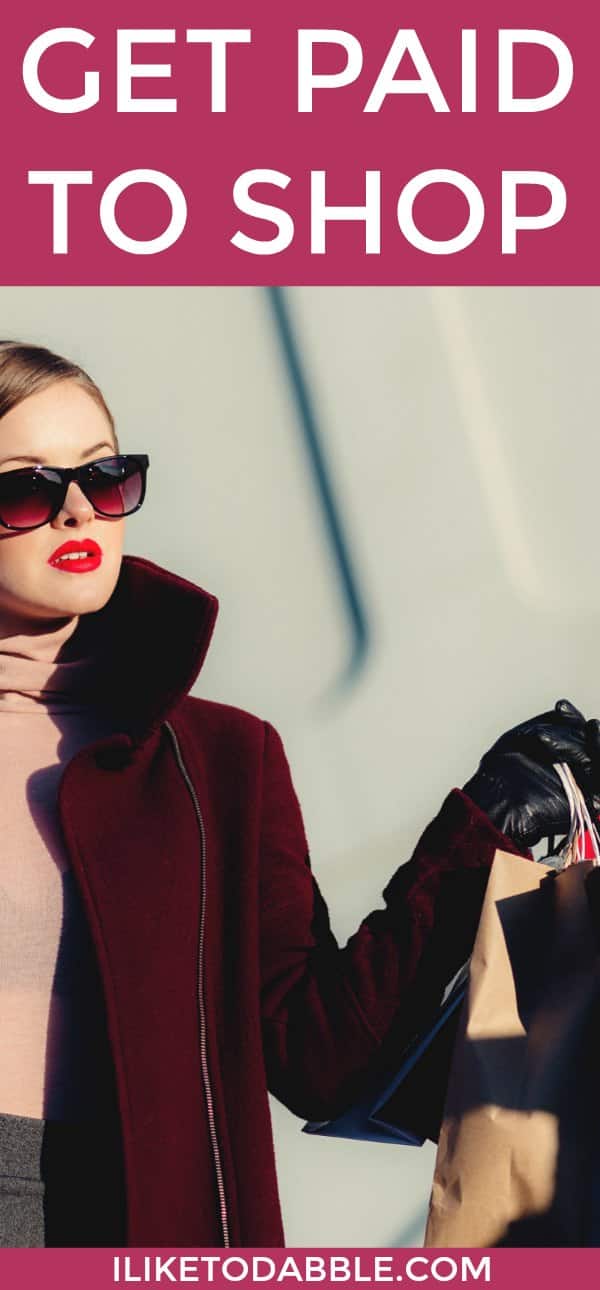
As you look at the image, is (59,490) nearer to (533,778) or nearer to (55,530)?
(55,530)

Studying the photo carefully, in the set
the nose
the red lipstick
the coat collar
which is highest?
the nose

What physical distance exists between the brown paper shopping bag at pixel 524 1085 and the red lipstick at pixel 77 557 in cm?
48

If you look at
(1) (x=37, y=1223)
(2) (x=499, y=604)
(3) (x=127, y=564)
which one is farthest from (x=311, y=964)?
(2) (x=499, y=604)

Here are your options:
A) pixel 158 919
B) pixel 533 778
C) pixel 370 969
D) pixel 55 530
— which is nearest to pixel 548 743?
pixel 533 778

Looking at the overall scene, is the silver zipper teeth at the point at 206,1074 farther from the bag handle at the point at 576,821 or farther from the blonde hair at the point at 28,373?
the blonde hair at the point at 28,373

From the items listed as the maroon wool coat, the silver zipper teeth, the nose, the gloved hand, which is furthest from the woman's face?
the gloved hand

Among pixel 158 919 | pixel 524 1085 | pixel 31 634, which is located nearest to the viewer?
pixel 524 1085

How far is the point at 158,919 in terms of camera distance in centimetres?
165

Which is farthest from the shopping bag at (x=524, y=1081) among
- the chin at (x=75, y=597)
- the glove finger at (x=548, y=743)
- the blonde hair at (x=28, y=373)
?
the blonde hair at (x=28, y=373)

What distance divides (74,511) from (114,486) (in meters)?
0.06

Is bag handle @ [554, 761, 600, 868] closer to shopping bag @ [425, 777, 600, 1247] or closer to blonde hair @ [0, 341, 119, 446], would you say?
shopping bag @ [425, 777, 600, 1247]

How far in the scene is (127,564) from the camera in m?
1.87

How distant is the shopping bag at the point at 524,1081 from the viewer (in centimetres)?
154

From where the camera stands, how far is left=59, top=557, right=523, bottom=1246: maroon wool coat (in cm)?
161
